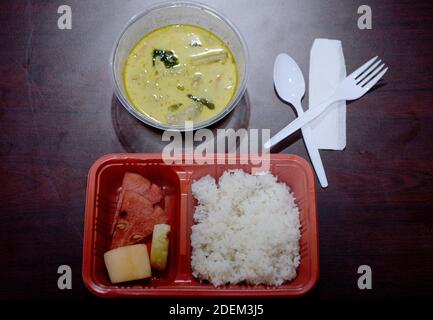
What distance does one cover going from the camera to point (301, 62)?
6.59ft

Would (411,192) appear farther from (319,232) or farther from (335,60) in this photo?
(335,60)

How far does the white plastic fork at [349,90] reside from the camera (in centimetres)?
190

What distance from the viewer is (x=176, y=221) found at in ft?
6.19

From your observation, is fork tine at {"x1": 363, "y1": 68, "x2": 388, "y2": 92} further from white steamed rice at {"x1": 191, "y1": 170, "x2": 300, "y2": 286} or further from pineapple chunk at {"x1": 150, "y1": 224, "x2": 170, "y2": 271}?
pineapple chunk at {"x1": 150, "y1": 224, "x2": 170, "y2": 271}

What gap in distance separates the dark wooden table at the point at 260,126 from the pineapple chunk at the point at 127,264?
0.17 metres

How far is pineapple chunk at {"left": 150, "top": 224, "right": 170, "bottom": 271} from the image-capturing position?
5.78ft

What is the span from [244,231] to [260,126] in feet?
1.43

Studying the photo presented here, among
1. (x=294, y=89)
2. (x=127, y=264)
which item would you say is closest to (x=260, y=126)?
(x=294, y=89)

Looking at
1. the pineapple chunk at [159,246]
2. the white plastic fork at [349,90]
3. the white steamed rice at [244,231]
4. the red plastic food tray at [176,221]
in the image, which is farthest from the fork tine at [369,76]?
the pineapple chunk at [159,246]

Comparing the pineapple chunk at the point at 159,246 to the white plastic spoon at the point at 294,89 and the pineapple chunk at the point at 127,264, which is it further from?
the white plastic spoon at the point at 294,89

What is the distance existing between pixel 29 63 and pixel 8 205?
1.95 ft

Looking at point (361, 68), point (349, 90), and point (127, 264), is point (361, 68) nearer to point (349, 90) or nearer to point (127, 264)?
point (349, 90)
